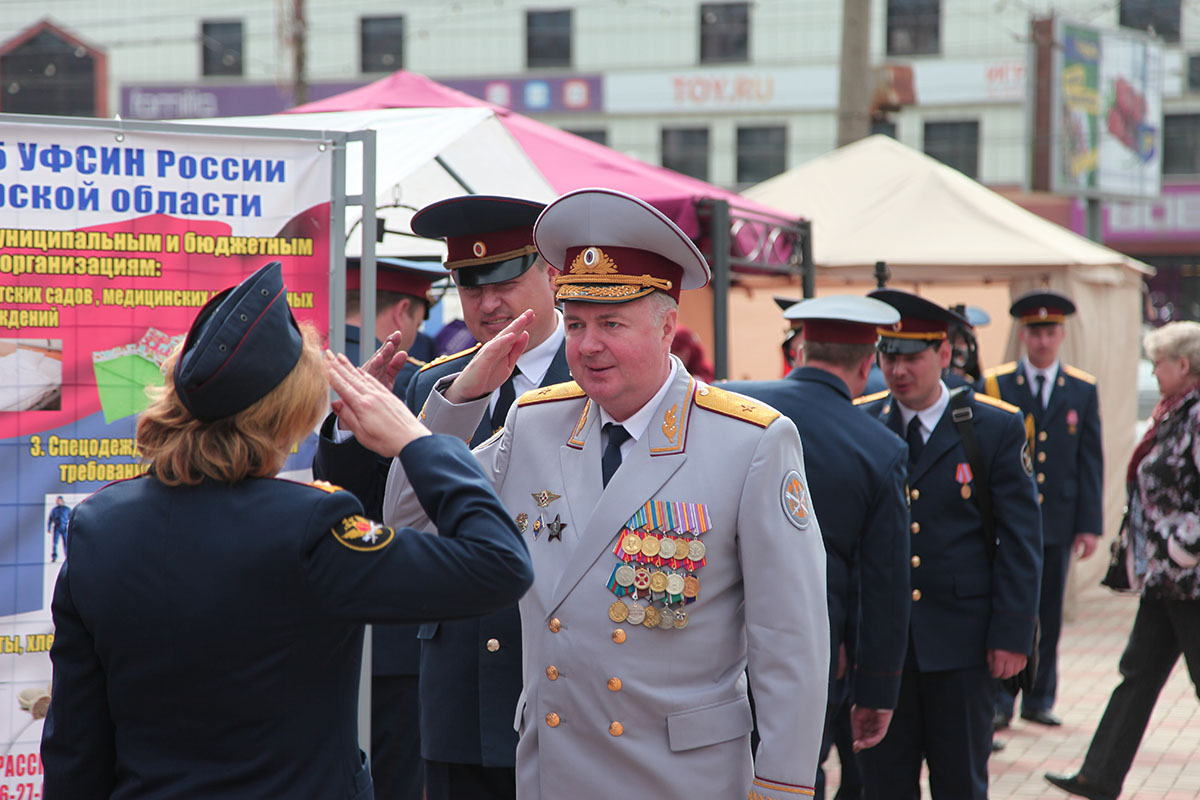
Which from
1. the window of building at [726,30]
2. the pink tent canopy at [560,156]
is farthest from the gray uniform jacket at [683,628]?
the window of building at [726,30]

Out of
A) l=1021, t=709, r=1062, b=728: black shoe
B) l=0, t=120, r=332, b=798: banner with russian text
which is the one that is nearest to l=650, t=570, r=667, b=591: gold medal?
l=0, t=120, r=332, b=798: banner with russian text

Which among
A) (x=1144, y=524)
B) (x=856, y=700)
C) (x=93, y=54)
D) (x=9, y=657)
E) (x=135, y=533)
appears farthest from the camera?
(x=93, y=54)

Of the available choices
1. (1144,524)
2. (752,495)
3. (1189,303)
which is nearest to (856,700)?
(752,495)

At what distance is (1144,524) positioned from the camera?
220 inches

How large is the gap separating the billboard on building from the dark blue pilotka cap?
13131mm

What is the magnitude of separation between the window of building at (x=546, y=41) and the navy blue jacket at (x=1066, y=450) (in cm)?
2430

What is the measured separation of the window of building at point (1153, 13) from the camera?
2748 centimetres

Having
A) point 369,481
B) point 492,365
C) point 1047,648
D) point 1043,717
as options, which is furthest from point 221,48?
point 492,365

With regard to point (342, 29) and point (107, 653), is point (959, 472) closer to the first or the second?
point (107, 653)

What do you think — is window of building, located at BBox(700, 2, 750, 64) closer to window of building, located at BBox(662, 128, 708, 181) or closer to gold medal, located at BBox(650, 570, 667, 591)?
window of building, located at BBox(662, 128, 708, 181)

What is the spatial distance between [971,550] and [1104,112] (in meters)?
11.9

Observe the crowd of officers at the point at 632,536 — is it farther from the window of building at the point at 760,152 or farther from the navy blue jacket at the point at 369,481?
the window of building at the point at 760,152

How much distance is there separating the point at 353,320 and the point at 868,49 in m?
9.41

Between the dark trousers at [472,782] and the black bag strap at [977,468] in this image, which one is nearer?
the dark trousers at [472,782]
